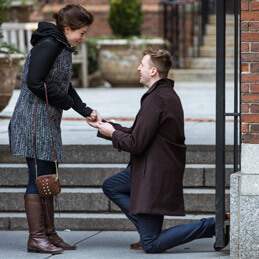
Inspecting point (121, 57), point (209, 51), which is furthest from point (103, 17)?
point (121, 57)

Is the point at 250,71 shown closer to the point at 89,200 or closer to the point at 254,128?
the point at 254,128

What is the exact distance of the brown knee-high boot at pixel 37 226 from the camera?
4898 mm

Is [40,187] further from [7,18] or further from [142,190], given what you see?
[7,18]

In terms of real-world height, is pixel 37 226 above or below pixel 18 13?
below

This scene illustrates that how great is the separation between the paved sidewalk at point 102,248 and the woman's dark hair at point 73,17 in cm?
147

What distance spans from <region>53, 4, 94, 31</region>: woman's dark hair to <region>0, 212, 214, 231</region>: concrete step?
5.18ft

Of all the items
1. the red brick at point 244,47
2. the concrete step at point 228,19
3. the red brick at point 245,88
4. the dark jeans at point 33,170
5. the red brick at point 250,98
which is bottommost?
the dark jeans at point 33,170

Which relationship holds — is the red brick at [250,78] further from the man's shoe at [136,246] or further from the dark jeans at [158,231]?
the man's shoe at [136,246]

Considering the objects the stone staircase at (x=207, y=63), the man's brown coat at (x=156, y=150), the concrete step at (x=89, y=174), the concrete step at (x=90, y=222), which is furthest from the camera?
the stone staircase at (x=207, y=63)

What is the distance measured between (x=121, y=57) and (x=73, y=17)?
8.24m

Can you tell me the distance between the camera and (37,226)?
4.91 m

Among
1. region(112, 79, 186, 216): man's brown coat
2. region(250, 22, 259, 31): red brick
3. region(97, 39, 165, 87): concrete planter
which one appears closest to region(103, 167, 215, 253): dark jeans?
region(112, 79, 186, 216): man's brown coat

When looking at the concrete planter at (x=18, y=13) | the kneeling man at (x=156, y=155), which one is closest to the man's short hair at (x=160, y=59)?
the kneeling man at (x=156, y=155)

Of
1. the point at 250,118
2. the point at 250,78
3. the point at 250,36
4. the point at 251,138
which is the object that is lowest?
the point at 251,138
